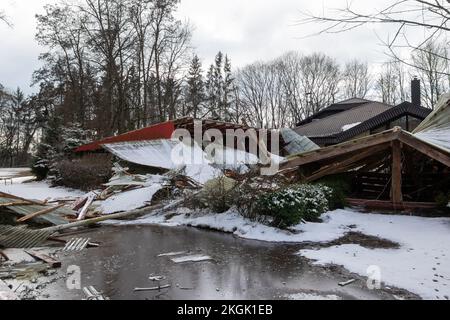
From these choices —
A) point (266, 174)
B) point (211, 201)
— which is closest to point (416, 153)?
point (266, 174)

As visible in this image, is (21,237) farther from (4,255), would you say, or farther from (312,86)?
(312,86)

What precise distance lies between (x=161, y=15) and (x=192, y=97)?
8.74 metres

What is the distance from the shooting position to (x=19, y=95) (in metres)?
50.0

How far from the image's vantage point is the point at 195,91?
117 feet

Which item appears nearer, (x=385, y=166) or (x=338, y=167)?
(x=338, y=167)

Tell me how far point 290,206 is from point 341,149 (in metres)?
3.61

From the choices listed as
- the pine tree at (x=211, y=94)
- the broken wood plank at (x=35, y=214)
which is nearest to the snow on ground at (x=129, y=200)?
the broken wood plank at (x=35, y=214)

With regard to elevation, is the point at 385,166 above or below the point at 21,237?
above

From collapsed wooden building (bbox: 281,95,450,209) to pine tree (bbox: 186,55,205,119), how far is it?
76.8ft

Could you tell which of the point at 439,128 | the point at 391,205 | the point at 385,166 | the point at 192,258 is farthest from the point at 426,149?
the point at 192,258

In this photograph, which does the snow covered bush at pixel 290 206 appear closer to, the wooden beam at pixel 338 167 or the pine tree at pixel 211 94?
the wooden beam at pixel 338 167

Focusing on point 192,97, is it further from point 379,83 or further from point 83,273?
point 83,273

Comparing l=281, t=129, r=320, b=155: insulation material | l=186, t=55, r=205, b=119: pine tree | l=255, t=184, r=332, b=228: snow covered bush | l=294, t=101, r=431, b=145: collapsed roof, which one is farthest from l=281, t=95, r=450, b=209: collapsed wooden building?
l=186, t=55, r=205, b=119: pine tree

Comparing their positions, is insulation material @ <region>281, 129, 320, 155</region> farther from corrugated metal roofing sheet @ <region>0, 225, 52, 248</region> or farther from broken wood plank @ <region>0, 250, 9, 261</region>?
broken wood plank @ <region>0, 250, 9, 261</region>
